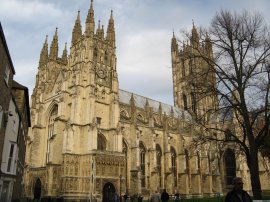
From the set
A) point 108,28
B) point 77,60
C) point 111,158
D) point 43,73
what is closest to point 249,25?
point 111,158

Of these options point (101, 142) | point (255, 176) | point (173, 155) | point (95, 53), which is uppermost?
point (95, 53)

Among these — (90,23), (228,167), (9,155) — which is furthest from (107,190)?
(228,167)

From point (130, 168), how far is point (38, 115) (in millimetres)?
16095

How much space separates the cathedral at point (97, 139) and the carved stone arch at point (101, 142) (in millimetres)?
135

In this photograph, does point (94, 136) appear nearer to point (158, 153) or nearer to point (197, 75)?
point (158, 153)

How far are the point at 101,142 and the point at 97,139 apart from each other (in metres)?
1.29

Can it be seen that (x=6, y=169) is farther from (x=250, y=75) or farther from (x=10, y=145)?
(x=250, y=75)

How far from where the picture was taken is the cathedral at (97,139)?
35719 mm

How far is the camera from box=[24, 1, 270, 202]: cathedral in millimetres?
35719

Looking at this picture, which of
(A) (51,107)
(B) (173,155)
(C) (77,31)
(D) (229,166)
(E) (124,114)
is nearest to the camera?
(A) (51,107)

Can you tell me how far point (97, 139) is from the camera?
38312 mm

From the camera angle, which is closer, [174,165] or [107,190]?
[107,190]

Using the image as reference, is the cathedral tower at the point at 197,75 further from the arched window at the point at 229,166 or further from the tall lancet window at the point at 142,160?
the arched window at the point at 229,166

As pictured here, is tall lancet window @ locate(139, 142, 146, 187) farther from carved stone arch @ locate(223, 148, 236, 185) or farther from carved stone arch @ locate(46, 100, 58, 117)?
carved stone arch @ locate(223, 148, 236, 185)
